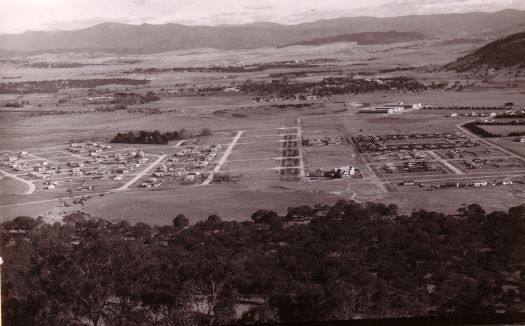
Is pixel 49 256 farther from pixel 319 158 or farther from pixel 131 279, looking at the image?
pixel 319 158

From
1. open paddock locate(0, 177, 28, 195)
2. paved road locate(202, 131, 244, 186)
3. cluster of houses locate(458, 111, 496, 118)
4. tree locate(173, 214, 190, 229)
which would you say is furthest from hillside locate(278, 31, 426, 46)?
tree locate(173, 214, 190, 229)

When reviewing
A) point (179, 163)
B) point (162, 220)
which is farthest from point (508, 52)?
point (162, 220)

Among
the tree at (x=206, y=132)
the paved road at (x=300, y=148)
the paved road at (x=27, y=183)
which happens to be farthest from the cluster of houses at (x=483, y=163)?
the paved road at (x=27, y=183)

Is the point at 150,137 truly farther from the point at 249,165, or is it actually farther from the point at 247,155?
the point at 249,165

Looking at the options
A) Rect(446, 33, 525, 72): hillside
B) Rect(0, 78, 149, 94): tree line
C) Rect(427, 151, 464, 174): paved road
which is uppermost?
Rect(446, 33, 525, 72): hillside

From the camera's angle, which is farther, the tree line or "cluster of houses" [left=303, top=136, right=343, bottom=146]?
the tree line

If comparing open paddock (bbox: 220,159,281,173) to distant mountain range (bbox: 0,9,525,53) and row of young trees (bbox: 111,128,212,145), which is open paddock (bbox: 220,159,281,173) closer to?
row of young trees (bbox: 111,128,212,145)
